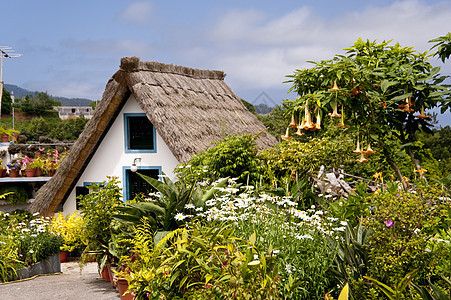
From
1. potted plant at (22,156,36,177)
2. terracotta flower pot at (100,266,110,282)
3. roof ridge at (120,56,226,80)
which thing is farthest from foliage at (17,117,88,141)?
terracotta flower pot at (100,266,110,282)

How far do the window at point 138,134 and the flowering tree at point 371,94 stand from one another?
560cm

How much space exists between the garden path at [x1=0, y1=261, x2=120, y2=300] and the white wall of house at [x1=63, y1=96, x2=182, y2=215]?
12.1 feet

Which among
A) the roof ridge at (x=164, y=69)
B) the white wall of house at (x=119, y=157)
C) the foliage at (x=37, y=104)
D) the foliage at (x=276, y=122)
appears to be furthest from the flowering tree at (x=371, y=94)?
the foliage at (x=37, y=104)

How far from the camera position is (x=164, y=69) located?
1248cm

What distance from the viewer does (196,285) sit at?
4.08 metres

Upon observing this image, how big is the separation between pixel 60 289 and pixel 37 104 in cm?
6150

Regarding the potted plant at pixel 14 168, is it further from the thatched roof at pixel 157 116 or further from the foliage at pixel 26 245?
→ the foliage at pixel 26 245

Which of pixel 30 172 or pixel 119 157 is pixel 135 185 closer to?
pixel 119 157

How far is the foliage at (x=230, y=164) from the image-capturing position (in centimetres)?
809

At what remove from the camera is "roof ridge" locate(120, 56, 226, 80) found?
11.1 metres

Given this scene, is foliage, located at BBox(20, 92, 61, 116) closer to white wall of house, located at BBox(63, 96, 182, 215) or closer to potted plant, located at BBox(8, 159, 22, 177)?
potted plant, located at BBox(8, 159, 22, 177)

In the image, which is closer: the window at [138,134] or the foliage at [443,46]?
the foliage at [443,46]

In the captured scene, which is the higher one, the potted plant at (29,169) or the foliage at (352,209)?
the potted plant at (29,169)

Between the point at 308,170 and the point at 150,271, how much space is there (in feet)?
14.1
